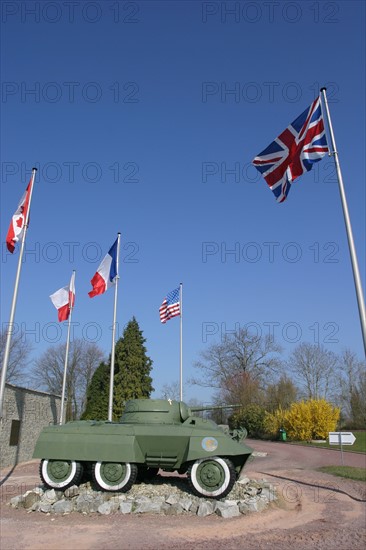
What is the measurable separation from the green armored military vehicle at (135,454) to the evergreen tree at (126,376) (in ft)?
66.1

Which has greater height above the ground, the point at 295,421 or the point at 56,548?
the point at 295,421

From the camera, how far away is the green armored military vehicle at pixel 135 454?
10.6m

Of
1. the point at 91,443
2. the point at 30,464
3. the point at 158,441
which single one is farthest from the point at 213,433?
the point at 30,464

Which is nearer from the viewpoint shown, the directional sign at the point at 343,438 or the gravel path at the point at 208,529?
the gravel path at the point at 208,529

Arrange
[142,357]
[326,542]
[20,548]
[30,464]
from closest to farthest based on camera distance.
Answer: [20,548] < [326,542] < [30,464] < [142,357]

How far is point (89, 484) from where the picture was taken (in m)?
11.5

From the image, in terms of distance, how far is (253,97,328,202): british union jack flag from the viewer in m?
10.4

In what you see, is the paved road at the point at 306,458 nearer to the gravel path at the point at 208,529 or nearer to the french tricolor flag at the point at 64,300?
the gravel path at the point at 208,529

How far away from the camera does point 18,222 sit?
14.7 metres

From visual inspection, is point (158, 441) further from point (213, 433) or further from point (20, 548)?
point (20, 548)

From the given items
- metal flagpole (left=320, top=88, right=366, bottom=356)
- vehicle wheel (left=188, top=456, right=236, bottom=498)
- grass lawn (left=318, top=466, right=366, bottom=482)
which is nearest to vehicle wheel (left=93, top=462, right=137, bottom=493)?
vehicle wheel (left=188, top=456, right=236, bottom=498)

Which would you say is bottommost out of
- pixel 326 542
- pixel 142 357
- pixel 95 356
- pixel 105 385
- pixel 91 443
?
pixel 326 542

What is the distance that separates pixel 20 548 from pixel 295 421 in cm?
2787

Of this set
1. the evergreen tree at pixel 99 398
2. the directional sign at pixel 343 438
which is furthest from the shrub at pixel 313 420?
the directional sign at pixel 343 438
